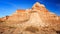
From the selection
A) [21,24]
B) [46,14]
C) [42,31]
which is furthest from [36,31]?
[46,14]

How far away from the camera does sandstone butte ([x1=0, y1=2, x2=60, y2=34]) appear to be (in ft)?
22.0

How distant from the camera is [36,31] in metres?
6.60

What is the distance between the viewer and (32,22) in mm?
7020

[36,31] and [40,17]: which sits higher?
[40,17]

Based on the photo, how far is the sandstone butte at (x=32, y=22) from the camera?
6692 mm

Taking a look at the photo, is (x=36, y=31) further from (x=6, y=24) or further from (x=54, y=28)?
(x=6, y=24)

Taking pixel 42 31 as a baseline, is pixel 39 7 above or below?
above

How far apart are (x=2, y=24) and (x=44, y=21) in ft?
4.98

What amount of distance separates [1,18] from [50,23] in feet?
5.92

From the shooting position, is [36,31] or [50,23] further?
[50,23]

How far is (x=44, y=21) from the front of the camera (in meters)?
7.23

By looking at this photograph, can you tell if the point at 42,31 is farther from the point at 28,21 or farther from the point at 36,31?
the point at 28,21

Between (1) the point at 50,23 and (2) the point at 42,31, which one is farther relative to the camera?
(1) the point at 50,23

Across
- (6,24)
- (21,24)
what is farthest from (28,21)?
(6,24)
